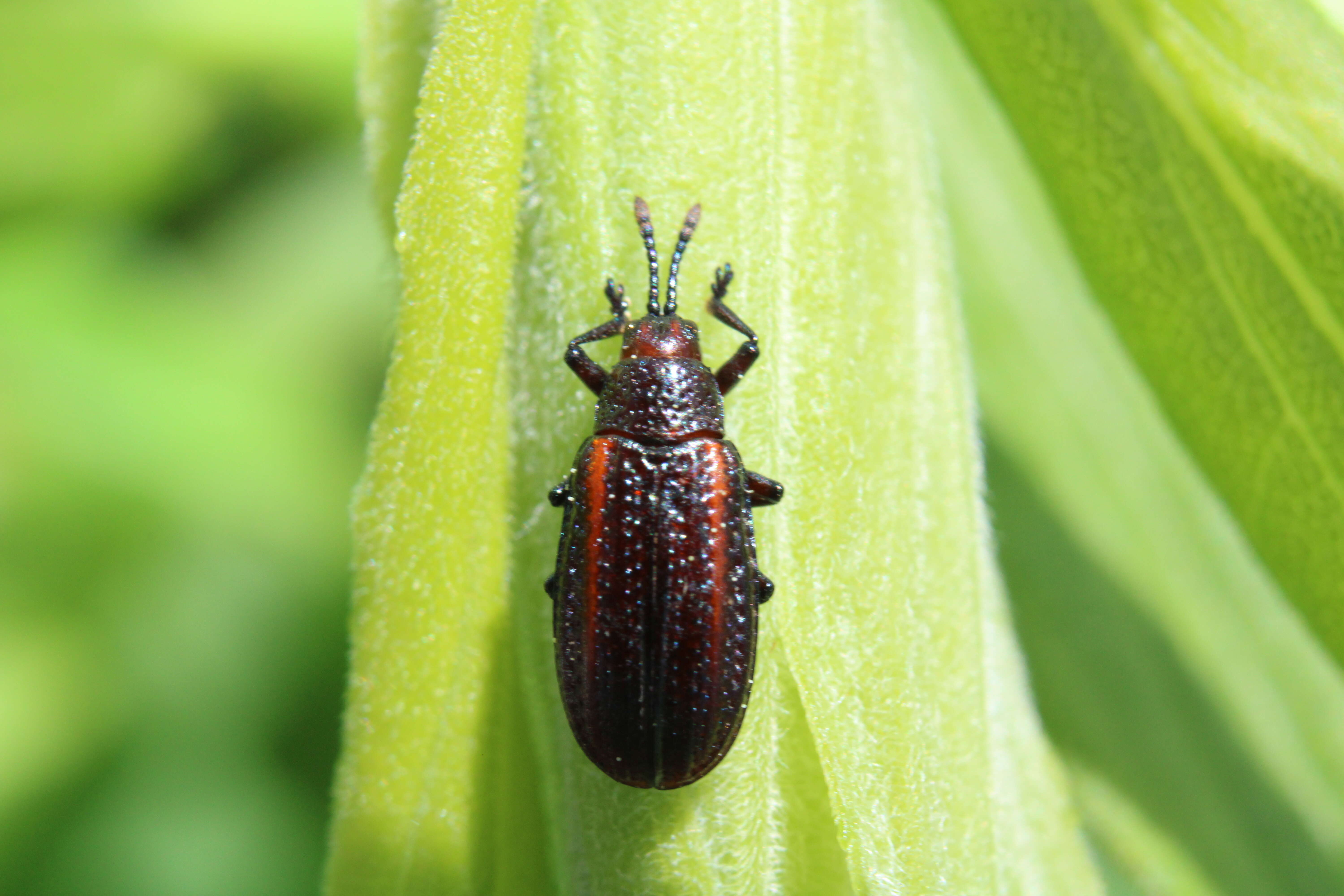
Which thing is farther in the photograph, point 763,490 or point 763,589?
point 763,589

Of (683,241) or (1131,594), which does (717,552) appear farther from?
(1131,594)

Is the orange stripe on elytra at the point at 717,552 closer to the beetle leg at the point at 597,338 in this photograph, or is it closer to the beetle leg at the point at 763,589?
the beetle leg at the point at 763,589

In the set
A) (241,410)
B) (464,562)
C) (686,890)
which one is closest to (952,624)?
(686,890)

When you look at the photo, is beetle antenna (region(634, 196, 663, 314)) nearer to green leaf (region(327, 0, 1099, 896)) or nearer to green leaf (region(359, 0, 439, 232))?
green leaf (region(327, 0, 1099, 896))

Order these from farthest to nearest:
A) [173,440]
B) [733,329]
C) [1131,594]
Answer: [173,440] < [1131,594] < [733,329]

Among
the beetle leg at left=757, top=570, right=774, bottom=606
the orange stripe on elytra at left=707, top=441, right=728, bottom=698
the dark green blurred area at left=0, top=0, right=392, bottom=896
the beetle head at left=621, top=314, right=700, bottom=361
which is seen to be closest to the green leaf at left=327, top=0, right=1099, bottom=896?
the beetle leg at left=757, top=570, right=774, bottom=606

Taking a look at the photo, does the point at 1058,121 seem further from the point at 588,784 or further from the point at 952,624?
the point at 588,784

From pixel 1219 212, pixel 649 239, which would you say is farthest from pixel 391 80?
pixel 1219 212
